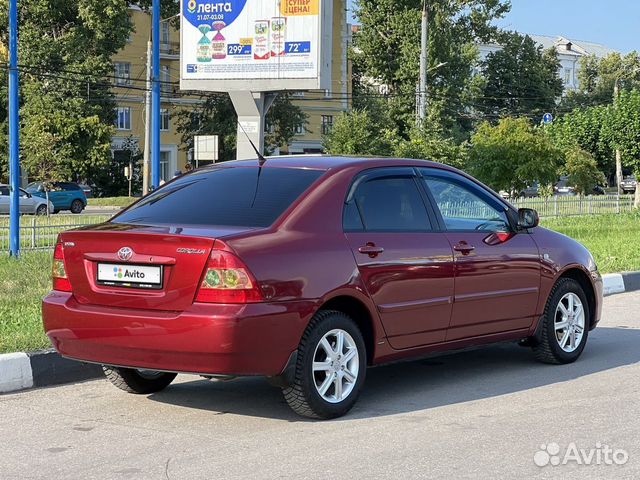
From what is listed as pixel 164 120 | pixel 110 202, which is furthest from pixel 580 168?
pixel 164 120

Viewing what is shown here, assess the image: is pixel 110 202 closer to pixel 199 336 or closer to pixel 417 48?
pixel 417 48

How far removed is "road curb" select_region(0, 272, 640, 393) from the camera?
7223mm

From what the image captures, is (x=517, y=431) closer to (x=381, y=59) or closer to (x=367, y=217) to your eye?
(x=367, y=217)

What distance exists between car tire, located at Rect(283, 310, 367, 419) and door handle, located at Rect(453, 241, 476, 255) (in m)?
1.14

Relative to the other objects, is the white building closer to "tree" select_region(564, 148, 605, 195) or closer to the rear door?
"tree" select_region(564, 148, 605, 195)

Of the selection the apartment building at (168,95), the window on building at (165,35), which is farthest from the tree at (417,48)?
the window on building at (165,35)

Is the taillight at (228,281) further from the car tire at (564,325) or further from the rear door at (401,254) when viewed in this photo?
the car tire at (564,325)

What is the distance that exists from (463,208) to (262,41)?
71.2 ft

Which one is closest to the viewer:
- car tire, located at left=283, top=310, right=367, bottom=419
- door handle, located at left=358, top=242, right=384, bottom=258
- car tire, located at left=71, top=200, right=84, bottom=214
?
car tire, located at left=283, top=310, right=367, bottom=419

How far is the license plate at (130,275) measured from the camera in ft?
19.6

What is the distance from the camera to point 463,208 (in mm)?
7629

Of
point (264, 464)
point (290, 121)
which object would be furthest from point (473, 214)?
point (290, 121)

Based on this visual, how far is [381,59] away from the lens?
6850cm

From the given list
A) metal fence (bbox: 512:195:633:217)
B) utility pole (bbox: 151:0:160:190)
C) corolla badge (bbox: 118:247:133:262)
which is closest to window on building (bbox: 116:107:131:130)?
metal fence (bbox: 512:195:633:217)
